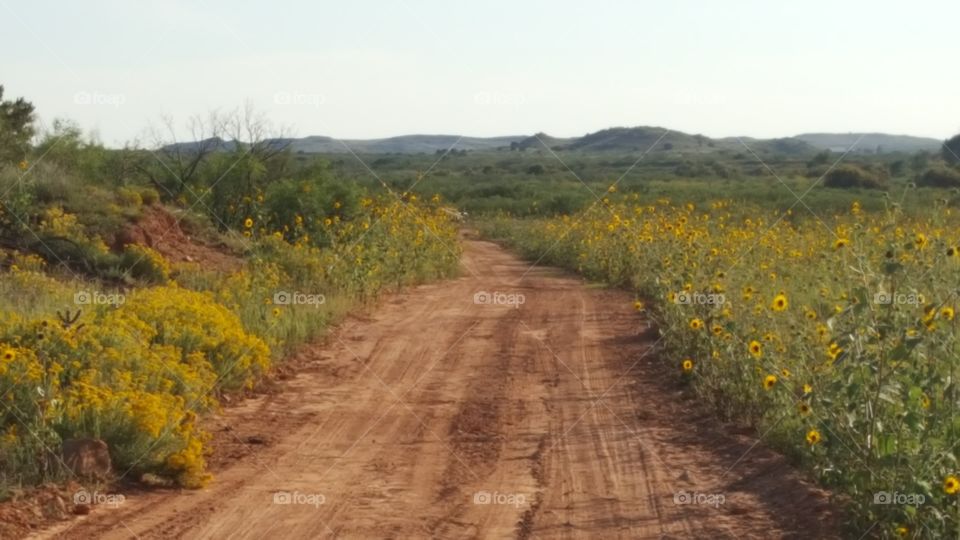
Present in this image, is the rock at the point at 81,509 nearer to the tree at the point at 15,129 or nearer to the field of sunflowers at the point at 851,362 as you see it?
the field of sunflowers at the point at 851,362

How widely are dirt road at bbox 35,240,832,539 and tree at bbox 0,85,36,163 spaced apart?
7.10 meters

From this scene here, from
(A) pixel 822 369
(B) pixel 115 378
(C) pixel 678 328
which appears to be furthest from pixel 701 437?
(B) pixel 115 378

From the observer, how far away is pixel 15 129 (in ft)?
64.7

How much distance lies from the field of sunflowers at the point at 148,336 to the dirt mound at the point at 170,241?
11.9 inches

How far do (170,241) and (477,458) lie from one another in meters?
10.0

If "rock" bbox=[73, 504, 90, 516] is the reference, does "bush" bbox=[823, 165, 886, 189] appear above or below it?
above

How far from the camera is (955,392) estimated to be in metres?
5.81

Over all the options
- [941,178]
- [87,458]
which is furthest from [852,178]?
[87,458]

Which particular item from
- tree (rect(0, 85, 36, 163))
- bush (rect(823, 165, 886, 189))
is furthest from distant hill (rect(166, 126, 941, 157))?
tree (rect(0, 85, 36, 163))

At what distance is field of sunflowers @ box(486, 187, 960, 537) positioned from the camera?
5598 mm

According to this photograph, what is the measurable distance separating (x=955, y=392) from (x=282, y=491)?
3.67 m

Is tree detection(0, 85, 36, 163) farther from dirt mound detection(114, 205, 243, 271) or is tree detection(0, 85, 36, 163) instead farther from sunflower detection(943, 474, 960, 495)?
sunflower detection(943, 474, 960, 495)

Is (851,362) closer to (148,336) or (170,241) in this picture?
(148,336)

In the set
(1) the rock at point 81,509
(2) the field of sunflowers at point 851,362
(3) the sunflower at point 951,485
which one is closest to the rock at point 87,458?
(1) the rock at point 81,509
